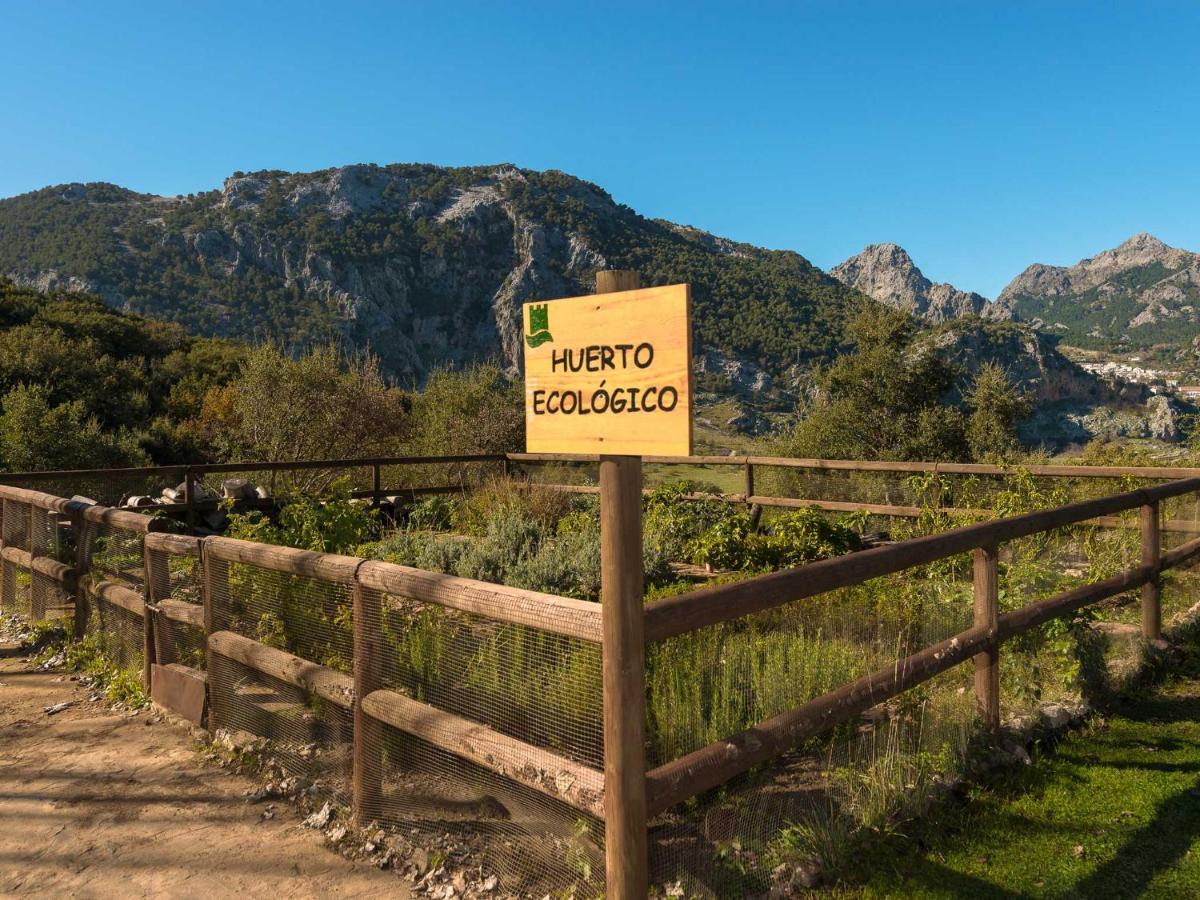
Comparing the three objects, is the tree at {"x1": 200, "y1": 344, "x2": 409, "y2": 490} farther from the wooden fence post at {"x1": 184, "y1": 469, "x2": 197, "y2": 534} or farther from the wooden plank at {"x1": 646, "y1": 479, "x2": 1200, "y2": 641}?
the wooden plank at {"x1": 646, "y1": 479, "x2": 1200, "y2": 641}

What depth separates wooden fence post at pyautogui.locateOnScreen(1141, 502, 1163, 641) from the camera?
5664 millimetres

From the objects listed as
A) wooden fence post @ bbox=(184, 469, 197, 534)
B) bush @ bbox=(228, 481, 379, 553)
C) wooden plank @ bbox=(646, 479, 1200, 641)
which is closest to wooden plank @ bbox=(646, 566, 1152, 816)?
wooden plank @ bbox=(646, 479, 1200, 641)

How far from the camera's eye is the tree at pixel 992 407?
19.9 meters

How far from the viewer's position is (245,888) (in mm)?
3051

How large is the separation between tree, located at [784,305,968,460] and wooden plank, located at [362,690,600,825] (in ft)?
56.2

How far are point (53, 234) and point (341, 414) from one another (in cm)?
7443

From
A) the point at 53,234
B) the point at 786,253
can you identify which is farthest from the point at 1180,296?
the point at 53,234

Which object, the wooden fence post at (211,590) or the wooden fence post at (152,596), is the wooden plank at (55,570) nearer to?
the wooden fence post at (152,596)

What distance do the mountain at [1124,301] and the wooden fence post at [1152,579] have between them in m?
115

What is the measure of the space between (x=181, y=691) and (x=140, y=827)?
1.34 meters

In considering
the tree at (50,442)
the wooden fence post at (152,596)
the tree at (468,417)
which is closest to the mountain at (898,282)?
the tree at (468,417)

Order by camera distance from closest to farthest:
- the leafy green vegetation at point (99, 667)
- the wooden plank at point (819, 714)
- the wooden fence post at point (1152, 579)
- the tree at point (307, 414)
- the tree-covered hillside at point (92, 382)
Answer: the wooden plank at point (819, 714), the leafy green vegetation at point (99, 667), the wooden fence post at point (1152, 579), the tree-covered hillside at point (92, 382), the tree at point (307, 414)

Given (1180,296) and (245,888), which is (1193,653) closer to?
(245,888)

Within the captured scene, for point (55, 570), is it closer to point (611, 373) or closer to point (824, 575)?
point (611, 373)
